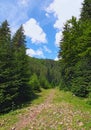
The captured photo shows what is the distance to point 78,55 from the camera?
132ft

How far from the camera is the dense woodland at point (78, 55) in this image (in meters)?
37.6

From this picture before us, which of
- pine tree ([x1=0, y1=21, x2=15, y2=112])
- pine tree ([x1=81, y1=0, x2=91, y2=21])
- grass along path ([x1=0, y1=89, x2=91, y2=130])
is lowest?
grass along path ([x1=0, y1=89, x2=91, y2=130])

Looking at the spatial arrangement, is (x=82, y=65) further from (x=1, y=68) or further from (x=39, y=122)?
(x=39, y=122)

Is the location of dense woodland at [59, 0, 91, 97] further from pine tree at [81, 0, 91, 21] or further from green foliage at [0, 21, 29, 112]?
green foliage at [0, 21, 29, 112]

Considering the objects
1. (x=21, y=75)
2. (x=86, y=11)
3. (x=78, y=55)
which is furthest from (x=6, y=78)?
(x=86, y=11)

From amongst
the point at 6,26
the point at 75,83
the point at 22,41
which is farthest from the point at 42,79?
the point at 75,83

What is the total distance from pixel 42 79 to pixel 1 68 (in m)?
51.2

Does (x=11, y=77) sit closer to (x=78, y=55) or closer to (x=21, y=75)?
(x=21, y=75)

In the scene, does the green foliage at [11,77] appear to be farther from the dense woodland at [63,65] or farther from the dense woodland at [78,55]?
the dense woodland at [78,55]

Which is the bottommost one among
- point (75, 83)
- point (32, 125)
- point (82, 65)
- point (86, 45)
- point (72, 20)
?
point (32, 125)

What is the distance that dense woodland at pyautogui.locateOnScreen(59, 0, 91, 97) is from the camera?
123ft

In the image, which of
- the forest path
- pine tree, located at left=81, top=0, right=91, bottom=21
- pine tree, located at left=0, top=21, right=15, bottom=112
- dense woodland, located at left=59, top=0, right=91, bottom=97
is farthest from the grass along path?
pine tree, located at left=81, top=0, right=91, bottom=21

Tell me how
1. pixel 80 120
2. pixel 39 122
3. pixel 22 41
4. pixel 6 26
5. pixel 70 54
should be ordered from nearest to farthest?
pixel 80 120 < pixel 39 122 < pixel 70 54 < pixel 6 26 < pixel 22 41

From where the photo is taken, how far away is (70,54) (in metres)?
45.6
